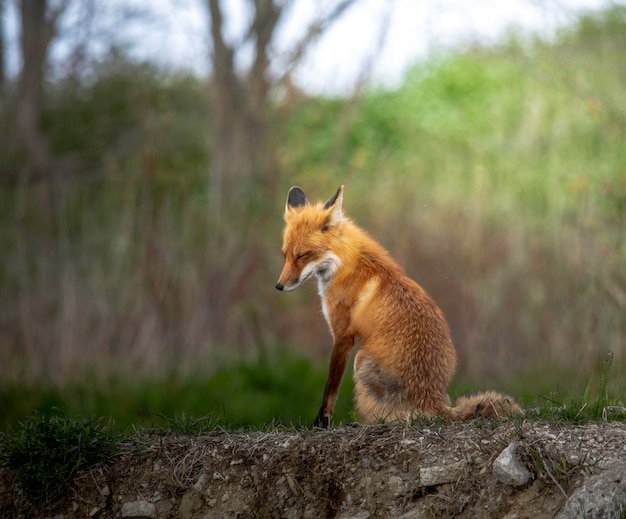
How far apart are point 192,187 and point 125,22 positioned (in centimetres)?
514

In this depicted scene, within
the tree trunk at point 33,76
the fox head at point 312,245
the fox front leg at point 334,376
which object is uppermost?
the tree trunk at point 33,76

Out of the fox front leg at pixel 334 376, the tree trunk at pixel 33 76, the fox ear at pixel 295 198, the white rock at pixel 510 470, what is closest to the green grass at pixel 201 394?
the fox ear at pixel 295 198

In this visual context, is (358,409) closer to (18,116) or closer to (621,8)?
(621,8)

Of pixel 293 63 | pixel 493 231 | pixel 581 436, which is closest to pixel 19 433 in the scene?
pixel 581 436

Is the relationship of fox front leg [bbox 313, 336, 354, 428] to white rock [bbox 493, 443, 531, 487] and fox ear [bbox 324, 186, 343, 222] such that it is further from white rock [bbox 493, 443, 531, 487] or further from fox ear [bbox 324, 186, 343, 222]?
white rock [bbox 493, 443, 531, 487]

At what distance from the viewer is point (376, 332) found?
5.41m

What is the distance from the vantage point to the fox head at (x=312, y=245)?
5418 mm

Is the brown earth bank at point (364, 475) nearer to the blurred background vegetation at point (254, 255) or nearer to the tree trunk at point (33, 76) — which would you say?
the blurred background vegetation at point (254, 255)

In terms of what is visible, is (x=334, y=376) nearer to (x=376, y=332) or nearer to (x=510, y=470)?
(x=376, y=332)

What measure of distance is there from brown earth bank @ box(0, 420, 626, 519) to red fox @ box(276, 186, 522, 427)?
0.27 meters

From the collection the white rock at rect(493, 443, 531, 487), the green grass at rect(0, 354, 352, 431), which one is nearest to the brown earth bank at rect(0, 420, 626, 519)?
the white rock at rect(493, 443, 531, 487)

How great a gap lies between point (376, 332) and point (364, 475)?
92 centimetres

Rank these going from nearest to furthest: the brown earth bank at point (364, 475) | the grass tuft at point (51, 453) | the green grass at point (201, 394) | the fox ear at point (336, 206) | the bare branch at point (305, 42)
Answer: the brown earth bank at point (364, 475), the grass tuft at point (51, 453), the fox ear at point (336, 206), the green grass at point (201, 394), the bare branch at point (305, 42)

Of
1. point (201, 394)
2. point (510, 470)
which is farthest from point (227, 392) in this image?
point (510, 470)
